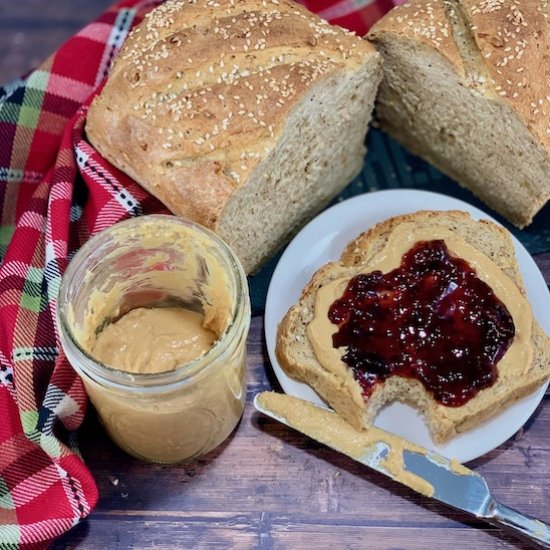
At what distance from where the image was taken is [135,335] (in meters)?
2.40

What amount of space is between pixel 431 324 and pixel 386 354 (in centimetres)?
16

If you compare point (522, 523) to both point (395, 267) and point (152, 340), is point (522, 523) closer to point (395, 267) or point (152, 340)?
point (395, 267)

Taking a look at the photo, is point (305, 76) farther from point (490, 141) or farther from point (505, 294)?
point (505, 294)

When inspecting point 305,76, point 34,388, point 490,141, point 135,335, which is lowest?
point 34,388

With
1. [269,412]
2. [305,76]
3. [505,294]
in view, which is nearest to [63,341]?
[269,412]

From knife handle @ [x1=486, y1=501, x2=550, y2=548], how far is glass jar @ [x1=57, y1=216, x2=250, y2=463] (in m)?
0.79

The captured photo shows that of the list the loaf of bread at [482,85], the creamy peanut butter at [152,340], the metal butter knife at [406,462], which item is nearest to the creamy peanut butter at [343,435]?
the metal butter knife at [406,462]

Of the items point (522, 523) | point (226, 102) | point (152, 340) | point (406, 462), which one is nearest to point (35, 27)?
point (226, 102)

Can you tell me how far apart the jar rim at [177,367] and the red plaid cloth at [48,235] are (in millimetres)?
303

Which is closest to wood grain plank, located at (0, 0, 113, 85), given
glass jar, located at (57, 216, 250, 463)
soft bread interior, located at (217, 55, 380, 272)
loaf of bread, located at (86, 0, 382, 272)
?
loaf of bread, located at (86, 0, 382, 272)

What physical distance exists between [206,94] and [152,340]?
0.73m

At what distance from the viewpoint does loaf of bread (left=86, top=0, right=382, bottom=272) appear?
8.00 ft

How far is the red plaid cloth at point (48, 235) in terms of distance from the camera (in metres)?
2.38

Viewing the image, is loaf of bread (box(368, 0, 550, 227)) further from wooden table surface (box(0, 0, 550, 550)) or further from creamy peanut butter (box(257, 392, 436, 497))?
creamy peanut butter (box(257, 392, 436, 497))
